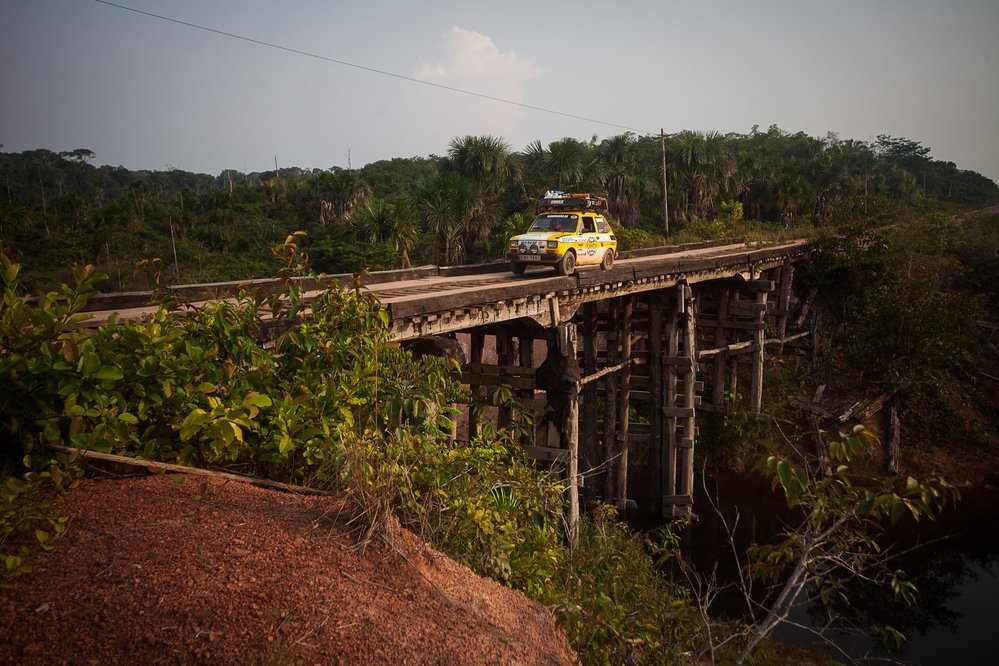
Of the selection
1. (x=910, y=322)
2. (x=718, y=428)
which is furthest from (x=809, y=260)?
(x=718, y=428)

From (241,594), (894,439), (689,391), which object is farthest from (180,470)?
(894,439)

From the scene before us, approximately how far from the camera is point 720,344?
17.5m

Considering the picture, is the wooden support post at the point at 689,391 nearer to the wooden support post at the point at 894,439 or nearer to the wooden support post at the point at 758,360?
the wooden support post at the point at 758,360

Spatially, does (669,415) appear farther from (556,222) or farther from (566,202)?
(566,202)

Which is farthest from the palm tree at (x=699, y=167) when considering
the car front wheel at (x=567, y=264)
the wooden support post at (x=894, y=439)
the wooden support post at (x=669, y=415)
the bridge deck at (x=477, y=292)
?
the car front wheel at (x=567, y=264)

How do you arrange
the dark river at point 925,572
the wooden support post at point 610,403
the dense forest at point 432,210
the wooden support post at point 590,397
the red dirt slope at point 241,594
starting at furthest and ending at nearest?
the dense forest at point 432,210 → the wooden support post at point 610,403 → the wooden support post at point 590,397 → the dark river at point 925,572 → the red dirt slope at point 241,594

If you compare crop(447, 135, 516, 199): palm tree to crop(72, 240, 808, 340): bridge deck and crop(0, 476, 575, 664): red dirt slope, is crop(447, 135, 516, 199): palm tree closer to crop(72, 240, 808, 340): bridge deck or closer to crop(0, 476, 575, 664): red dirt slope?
crop(72, 240, 808, 340): bridge deck

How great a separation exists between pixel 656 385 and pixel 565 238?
4629mm

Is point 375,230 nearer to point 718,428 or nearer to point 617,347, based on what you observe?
point 617,347

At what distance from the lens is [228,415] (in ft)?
13.8

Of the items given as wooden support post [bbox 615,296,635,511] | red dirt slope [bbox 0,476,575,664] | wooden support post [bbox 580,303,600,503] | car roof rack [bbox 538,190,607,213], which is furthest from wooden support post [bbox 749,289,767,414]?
red dirt slope [bbox 0,476,575,664]

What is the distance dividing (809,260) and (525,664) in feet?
69.7

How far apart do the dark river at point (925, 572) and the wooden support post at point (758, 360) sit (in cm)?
222

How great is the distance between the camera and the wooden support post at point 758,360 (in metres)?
17.3
